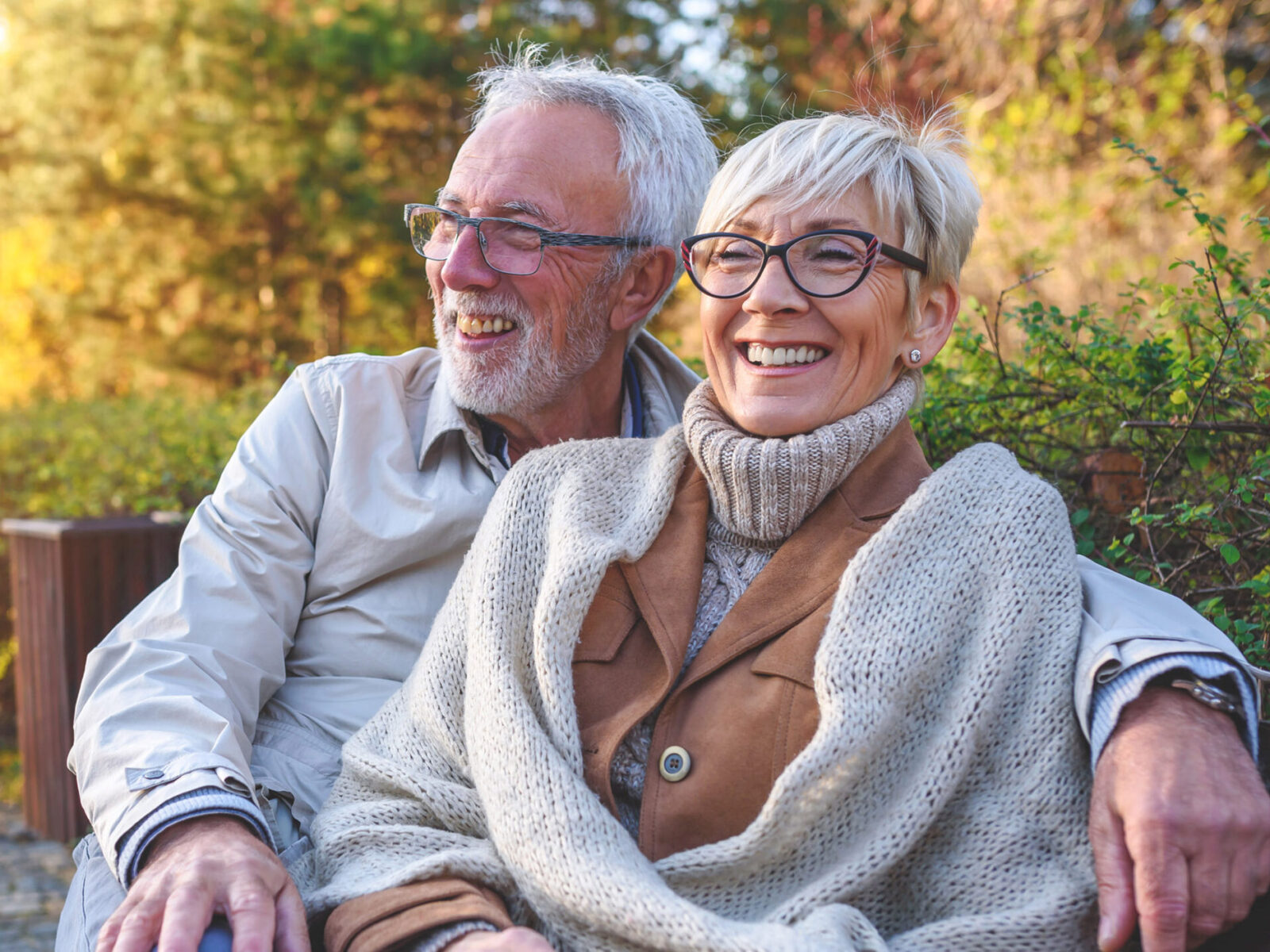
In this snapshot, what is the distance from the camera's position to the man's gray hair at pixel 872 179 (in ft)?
7.10

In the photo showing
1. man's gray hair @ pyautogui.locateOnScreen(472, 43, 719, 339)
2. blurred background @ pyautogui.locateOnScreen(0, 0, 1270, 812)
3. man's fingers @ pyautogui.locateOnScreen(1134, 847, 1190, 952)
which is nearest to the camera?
man's fingers @ pyautogui.locateOnScreen(1134, 847, 1190, 952)

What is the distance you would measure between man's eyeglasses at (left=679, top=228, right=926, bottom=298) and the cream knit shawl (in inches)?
15.7

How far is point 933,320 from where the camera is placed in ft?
7.55

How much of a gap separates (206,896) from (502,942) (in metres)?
0.51

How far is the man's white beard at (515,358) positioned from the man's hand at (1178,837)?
5.58ft

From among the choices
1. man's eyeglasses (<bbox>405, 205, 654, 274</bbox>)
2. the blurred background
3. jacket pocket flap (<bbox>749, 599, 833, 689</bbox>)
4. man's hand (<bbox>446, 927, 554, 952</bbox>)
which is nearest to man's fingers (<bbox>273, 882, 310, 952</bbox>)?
man's hand (<bbox>446, 927, 554, 952</bbox>)

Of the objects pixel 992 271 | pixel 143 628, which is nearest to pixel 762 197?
pixel 143 628

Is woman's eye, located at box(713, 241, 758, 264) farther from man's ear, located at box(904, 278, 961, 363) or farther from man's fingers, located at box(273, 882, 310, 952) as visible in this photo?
man's fingers, located at box(273, 882, 310, 952)

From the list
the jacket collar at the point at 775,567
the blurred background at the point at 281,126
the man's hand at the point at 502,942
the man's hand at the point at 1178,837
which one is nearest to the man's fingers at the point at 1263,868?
the man's hand at the point at 1178,837

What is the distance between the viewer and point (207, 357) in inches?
769

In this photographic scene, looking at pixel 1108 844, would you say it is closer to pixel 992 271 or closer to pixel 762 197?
pixel 762 197

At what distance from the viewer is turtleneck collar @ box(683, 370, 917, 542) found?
82.4 inches

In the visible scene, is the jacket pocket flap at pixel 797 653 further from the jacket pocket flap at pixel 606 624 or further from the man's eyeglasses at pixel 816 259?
the man's eyeglasses at pixel 816 259

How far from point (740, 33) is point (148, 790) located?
16217mm
